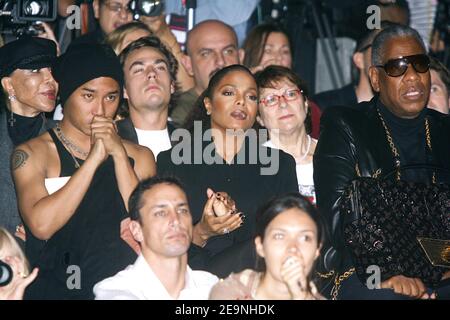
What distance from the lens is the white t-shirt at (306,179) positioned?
6.72 m

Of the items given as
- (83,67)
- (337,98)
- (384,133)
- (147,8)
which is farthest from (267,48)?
(83,67)

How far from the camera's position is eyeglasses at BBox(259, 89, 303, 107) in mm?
6949

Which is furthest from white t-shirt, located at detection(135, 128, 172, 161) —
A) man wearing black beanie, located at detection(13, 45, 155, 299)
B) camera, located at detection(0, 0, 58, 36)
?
camera, located at detection(0, 0, 58, 36)

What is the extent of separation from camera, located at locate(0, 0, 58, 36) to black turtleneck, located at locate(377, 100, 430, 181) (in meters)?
2.27

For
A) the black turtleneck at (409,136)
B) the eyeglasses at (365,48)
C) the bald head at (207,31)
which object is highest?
the bald head at (207,31)

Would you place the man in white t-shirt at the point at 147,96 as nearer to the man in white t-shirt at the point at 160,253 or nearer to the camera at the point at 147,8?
the camera at the point at 147,8

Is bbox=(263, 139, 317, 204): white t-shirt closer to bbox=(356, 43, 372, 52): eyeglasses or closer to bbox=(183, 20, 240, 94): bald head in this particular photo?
bbox=(183, 20, 240, 94): bald head

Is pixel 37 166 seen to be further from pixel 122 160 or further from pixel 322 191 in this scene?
pixel 322 191

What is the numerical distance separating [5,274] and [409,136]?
2600mm

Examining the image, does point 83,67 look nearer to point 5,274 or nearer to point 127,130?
point 127,130

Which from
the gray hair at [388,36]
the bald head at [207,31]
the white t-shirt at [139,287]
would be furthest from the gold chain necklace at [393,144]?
the bald head at [207,31]

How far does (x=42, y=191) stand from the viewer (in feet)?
20.5

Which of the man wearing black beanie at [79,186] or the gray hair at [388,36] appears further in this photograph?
the gray hair at [388,36]
